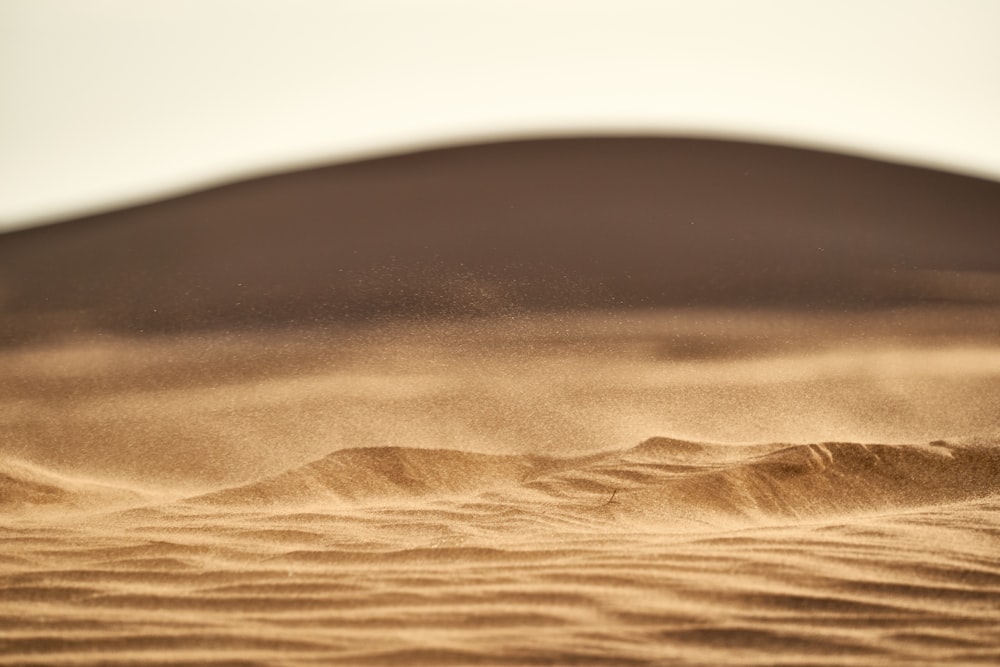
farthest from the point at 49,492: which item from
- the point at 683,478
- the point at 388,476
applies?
the point at 683,478

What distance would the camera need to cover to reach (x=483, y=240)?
2.17m

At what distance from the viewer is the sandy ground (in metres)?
2.21

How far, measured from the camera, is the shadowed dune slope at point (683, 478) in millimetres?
Result: 2391

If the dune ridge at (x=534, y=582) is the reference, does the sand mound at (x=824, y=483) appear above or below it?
above

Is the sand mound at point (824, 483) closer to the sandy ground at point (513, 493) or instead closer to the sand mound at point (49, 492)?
the sandy ground at point (513, 493)

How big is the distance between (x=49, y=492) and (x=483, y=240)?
1.75 metres

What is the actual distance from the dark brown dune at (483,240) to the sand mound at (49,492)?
19.8 inches

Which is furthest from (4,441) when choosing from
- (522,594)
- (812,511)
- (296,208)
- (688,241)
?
(812,511)

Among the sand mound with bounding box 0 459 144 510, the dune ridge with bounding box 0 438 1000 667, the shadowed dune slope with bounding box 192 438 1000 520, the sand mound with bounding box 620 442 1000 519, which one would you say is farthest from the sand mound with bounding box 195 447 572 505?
the sand mound with bounding box 620 442 1000 519

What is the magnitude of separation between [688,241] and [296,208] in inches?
49.1

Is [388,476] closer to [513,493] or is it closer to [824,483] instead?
[513,493]

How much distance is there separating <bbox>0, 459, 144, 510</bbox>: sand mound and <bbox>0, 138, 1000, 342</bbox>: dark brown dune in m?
0.50

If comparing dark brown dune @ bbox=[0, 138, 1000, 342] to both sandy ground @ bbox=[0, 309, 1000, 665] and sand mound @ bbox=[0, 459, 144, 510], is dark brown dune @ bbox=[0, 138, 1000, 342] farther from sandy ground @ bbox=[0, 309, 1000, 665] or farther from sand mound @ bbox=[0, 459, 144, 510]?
sand mound @ bbox=[0, 459, 144, 510]

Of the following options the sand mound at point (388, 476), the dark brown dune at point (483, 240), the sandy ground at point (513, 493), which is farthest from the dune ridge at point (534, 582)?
the dark brown dune at point (483, 240)
